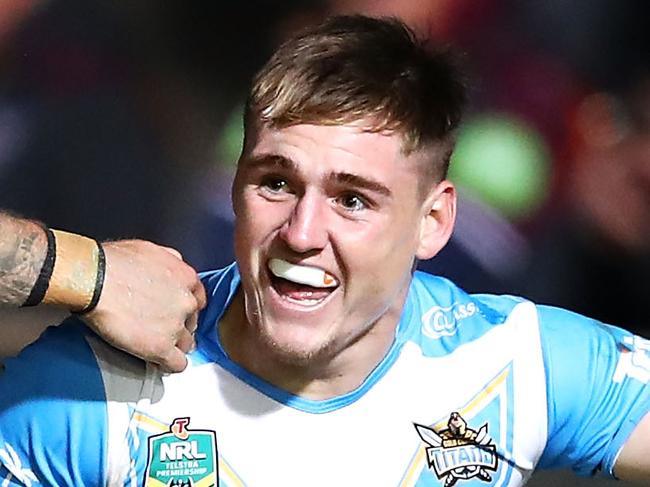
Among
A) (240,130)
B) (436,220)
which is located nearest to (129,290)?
(436,220)

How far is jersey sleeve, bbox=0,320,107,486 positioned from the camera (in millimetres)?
1062

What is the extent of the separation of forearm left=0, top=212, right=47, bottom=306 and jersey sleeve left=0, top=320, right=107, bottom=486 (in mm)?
102

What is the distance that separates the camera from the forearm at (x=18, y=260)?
3.24ft

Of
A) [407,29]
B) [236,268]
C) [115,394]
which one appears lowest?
[115,394]

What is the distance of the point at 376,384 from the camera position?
4.00 ft

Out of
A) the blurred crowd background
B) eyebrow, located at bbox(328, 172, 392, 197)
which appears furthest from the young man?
the blurred crowd background

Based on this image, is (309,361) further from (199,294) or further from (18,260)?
(18,260)

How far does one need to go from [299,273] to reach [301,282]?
1cm

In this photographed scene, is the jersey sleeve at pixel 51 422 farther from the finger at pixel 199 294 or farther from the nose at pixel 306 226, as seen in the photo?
the nose at pixel 306 226

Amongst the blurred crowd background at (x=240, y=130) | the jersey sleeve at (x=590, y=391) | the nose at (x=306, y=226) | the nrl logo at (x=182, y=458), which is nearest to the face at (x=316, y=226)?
the nose at (x=306, y=226)

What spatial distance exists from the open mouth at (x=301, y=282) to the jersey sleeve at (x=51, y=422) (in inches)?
7.9

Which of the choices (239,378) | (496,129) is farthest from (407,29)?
(496,129)

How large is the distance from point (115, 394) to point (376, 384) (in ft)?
0.97

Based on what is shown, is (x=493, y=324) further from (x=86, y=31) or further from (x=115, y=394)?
(x=86, y=31)
